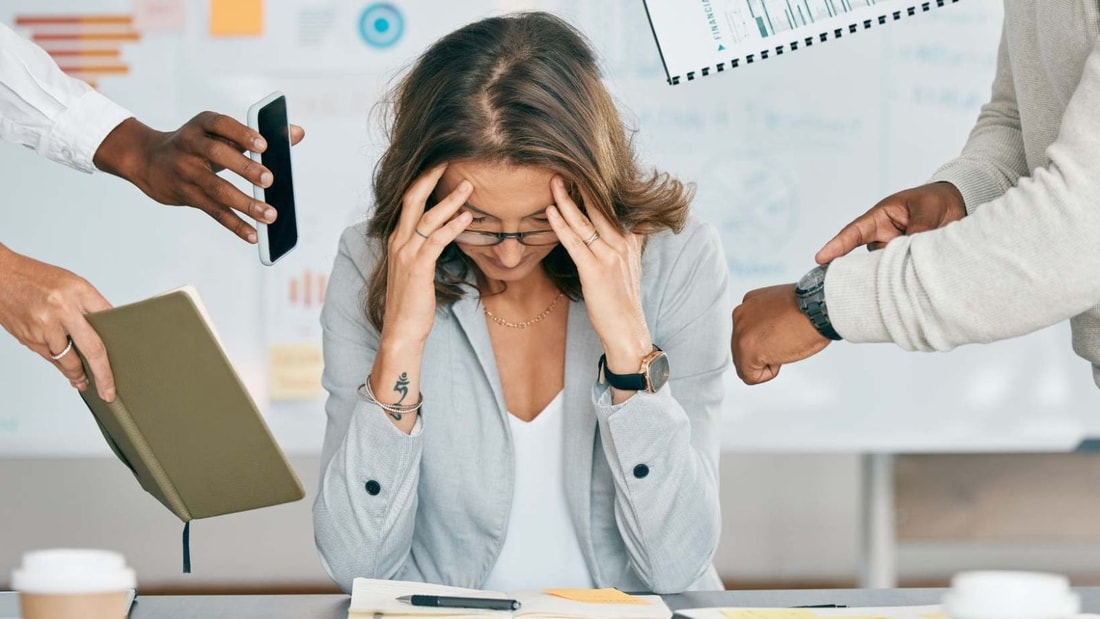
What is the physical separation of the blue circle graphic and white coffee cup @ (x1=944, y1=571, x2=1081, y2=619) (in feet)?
7.33

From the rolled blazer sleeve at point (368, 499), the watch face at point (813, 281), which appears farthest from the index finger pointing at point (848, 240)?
the rolled blazer sleeve at point (368, 499)

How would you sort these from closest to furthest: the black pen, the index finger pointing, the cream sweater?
1. the cream sweater
2. the black pen
3. the index finger pointing

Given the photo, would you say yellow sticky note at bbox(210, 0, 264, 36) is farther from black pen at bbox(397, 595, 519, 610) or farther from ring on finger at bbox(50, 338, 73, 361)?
black pen at bbox(397, 595, 519, 610)

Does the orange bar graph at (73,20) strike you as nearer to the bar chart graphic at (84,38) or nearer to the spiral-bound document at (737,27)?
the bar chart graphic at (84,38)

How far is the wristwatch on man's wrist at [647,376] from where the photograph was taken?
4.75 feet

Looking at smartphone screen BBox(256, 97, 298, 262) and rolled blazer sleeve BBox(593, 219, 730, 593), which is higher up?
smartphone screen BBox(256, 97, 298, 262)

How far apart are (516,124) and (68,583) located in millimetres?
846

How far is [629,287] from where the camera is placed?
150 cm

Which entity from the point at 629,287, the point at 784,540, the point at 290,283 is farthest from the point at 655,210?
the point at 784,540

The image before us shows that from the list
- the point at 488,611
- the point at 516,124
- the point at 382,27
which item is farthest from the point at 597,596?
the point at 382,27

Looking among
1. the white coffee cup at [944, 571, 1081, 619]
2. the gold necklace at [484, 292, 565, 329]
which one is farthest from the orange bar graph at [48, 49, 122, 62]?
the white coffee cup at [944, 571, 1081, 619]

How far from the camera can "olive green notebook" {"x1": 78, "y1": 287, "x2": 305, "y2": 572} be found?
3.71ft

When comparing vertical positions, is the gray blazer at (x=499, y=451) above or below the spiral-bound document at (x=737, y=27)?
below

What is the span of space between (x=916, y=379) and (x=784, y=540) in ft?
2.52
